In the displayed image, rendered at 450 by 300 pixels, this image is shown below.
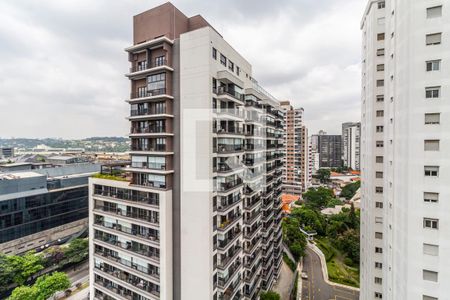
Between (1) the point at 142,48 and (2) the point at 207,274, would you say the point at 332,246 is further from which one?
(1) the point at 142,48

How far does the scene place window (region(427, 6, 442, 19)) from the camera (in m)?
17.3

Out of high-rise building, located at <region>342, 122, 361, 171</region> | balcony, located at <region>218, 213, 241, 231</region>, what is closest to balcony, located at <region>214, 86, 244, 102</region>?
balcony, located at <region>218, 213, 241, 231</region>

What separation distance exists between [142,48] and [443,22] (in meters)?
27.9

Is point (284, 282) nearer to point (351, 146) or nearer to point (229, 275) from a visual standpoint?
point (229, 275)

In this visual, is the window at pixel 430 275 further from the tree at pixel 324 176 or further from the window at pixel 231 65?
the tree at pixel 324 176

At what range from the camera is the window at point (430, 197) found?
57.6 ft

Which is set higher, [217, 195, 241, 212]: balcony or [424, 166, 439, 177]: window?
[424, 166, 439, 177]: window

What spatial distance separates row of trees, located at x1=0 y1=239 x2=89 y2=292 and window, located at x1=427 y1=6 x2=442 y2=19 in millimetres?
65669

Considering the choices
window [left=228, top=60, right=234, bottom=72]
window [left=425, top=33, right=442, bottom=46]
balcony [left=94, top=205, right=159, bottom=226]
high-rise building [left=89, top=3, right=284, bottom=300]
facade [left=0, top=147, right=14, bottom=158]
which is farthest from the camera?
facade [left=0, top=147, right=14, bottom=158]

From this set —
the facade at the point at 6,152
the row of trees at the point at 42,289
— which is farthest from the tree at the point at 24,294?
the facade at the point at 6,152

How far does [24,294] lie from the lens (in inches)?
1272

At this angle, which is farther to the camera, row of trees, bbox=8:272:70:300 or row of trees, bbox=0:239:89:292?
row of trees, bbox=0:239:89:292

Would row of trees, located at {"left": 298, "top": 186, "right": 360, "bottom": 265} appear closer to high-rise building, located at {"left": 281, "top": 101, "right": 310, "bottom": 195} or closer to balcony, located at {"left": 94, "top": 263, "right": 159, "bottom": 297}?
high-rise building, located at {"left": 281, "top": 101, "right": 310, "bottom": 195}

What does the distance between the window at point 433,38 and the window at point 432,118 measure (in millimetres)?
5835
